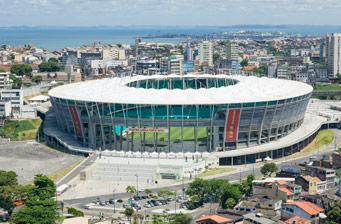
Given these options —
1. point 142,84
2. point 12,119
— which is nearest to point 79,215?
point 142,84

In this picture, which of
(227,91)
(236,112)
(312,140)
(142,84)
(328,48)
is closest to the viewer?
(236,112)

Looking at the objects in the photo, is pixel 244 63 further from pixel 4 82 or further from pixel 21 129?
pixel 21 129

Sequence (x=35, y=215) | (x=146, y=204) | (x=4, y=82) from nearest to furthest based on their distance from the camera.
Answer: (x=35, y=215)
(x=146, y=204)
(x=4, y=82)

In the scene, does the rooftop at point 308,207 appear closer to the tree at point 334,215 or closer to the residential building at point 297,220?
the residential building at point 297,220

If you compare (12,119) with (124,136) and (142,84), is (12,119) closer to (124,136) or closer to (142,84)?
(142,84)

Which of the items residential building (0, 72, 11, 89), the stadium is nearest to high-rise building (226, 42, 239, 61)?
residential building (0, 72, 11, 89)

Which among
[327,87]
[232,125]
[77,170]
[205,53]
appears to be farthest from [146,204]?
[205,53]
